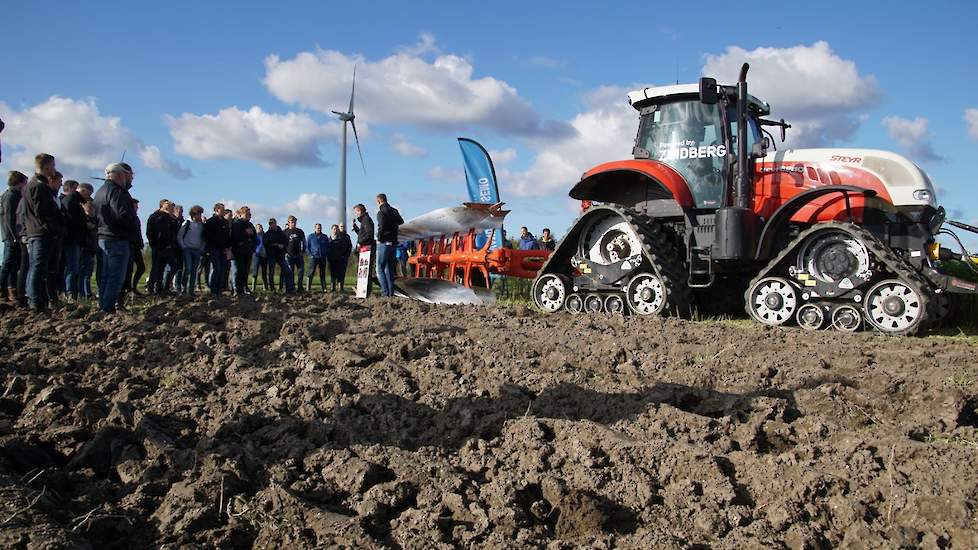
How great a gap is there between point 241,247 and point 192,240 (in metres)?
0.98

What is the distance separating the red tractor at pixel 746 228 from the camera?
7.42 metres

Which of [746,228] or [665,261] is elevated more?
[746,228]

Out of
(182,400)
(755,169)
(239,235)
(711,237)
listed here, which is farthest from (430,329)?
(239,235)

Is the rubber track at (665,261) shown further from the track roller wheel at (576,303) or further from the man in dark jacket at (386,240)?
the man in dark jacket at (386,240)

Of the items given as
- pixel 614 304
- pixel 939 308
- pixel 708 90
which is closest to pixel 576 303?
pixel 614 304

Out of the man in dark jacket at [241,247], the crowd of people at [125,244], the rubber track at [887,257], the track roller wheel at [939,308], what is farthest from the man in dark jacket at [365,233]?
the track roller wheel at [939,308]

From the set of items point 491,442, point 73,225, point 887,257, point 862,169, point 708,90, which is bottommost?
point 491,442

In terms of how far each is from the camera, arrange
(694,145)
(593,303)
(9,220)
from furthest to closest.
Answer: (593,303)
(9,220)
(694,145)

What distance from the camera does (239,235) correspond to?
12.6m

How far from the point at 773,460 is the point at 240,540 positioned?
7.34 ft

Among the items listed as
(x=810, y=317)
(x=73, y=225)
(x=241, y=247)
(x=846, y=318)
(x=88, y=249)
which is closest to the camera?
(x=846, y=318)

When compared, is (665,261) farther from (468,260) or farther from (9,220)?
(9,220)

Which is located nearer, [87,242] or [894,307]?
[894,307]

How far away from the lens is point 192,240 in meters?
11.8
